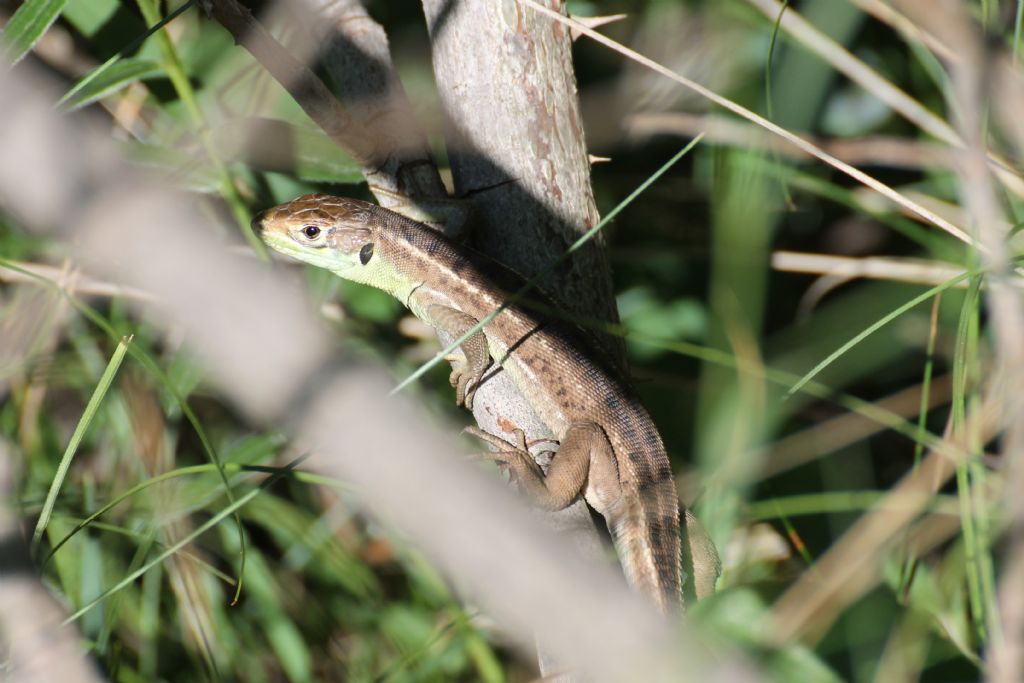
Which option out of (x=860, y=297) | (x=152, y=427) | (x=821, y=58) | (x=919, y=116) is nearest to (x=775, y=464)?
(x=860, y=297)

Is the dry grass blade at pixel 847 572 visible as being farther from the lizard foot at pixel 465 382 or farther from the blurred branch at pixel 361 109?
the blurred branch at pixel 361 109

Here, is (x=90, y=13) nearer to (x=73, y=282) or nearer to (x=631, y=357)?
(x=73, y=282)

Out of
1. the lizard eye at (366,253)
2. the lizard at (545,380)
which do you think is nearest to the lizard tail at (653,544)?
the lizard at (545,380)

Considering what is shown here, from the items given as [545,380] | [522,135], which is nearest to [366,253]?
[545,380]

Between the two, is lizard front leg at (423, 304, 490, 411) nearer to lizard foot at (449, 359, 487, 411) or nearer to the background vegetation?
lizard foot at (449, 359, 487, 411)

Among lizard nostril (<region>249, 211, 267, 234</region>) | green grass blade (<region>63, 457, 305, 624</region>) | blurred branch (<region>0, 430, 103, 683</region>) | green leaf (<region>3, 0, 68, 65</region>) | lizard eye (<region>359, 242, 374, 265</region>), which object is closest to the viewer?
blurred branch (<region>0, 430, 103, 683</region>)

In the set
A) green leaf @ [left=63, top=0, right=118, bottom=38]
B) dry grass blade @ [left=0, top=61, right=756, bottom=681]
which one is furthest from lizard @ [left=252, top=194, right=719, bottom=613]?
dry grass blade @ [left=0, top=61, right=756, bottom=681]

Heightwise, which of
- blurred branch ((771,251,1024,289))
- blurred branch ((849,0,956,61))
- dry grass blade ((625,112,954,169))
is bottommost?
blurred branch ((771,251,1024,289))
